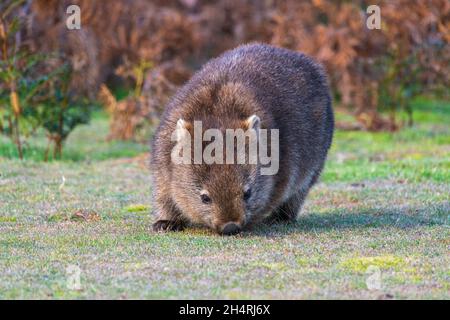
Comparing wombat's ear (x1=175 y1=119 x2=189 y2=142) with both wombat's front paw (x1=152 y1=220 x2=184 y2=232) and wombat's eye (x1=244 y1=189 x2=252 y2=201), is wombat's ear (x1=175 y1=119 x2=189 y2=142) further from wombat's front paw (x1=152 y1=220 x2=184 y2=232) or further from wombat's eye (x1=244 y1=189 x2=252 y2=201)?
wombat's front paw (x1=152 y1=220 x2=184 y2=232)

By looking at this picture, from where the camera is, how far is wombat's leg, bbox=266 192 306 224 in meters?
10.0

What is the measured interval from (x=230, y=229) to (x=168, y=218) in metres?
1.02

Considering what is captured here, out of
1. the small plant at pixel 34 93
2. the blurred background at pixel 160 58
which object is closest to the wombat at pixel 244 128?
the small plant at pixel 34 93

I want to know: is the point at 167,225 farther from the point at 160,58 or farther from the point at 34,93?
the point at 160,58

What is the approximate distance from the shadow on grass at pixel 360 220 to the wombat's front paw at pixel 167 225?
77 centimetres

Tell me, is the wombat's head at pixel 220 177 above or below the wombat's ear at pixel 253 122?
below

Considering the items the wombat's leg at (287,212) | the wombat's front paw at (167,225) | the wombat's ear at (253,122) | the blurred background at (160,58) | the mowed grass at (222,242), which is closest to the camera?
the mowed grass at (222,242)

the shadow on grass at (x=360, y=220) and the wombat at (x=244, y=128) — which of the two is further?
the shadow on grass at (x=360, y=220)

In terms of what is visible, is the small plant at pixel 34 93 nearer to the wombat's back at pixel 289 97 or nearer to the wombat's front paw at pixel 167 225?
the wombat's back at pixel 289 97

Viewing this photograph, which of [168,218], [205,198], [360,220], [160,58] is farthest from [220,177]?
[160,58]

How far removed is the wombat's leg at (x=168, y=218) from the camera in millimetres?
9477

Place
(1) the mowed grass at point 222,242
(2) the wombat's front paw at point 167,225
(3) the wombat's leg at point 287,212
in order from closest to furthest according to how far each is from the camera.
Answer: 1. (1) the mowed grass at point 222,242
2. (2) the wombat's front paw at point 167,225
3. (3) the wombat's leg at point 287,212

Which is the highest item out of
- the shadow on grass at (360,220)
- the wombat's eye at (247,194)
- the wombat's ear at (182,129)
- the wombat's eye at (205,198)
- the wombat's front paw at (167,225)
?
the wombat's ear at (182,129)
